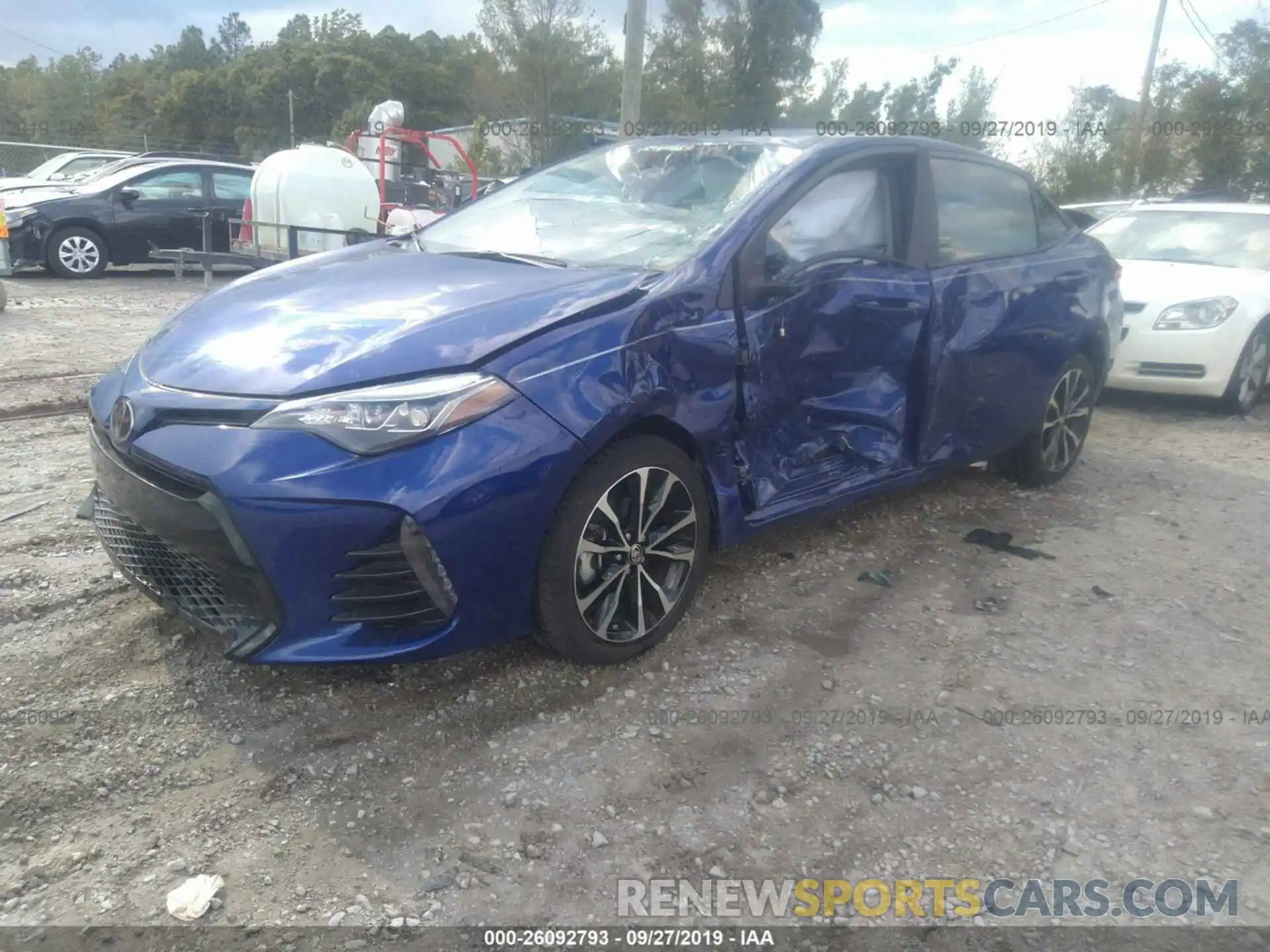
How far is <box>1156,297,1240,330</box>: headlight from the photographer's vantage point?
7117 millimetres

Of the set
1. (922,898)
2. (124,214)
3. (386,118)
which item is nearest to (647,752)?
(922,898)

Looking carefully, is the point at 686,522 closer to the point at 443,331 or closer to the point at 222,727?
the point at 443,331

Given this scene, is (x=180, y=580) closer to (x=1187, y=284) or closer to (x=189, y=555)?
(x=189, y=555)

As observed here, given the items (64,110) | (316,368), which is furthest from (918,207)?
(64,110)

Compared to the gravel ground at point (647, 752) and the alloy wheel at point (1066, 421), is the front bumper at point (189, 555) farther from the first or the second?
the alloy wheel at point (1066, 421)

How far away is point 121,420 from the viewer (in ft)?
9.04

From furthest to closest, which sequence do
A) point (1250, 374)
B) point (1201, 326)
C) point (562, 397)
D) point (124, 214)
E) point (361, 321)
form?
point (124, 214), point (1250, 374), point (1201, 326), point (361, 321), point (562, 397)

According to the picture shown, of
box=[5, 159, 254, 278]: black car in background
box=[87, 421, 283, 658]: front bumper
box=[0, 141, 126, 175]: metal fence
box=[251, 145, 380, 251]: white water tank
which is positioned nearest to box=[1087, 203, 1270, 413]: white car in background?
box=[87, 421, 283, 658]: front bumper

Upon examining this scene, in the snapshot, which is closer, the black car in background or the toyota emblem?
the toyota emblem

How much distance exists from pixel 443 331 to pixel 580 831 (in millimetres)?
1344

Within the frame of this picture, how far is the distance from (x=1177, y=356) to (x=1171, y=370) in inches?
4.1

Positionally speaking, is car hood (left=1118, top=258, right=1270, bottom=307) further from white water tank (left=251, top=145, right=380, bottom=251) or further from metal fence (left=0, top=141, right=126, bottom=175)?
metal fence (left=0, top=141, right=126, bottom=175)

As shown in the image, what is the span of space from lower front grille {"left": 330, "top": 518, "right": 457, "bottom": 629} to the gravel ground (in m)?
0.37

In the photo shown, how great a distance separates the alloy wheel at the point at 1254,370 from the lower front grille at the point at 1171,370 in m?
0.38
